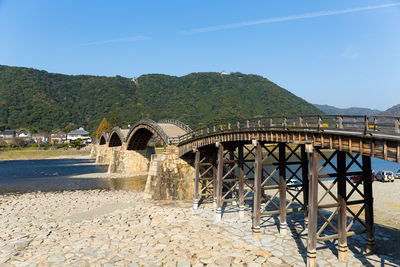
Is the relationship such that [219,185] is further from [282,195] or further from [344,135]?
[344,135]

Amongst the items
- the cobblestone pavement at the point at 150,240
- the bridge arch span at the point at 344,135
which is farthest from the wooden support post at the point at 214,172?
the bridge arch span at the point at 344,135

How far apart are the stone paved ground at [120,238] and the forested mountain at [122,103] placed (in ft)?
339

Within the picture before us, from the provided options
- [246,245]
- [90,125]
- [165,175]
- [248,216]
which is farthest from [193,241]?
[90,125]

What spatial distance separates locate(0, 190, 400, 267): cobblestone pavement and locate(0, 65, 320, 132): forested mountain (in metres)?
105

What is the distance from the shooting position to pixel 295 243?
1545 cm

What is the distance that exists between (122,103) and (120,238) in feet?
544

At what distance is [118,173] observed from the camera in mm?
51562

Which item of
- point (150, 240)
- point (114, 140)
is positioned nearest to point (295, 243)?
point (150, 240)

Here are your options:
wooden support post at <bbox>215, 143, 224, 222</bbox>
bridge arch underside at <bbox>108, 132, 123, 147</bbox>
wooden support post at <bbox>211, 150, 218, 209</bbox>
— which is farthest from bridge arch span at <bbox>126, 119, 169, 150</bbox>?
wooden support post at <bbox>215, 143, 224, 222</bbox>

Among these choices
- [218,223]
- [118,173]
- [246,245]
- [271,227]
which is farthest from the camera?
[118,173]

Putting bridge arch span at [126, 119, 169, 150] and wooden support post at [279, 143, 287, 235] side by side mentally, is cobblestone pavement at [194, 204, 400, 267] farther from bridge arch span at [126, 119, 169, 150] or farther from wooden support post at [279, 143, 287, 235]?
bridge arch span at [126, 119, 169, 150]

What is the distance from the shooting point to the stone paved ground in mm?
13961

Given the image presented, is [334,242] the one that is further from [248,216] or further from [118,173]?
[118,173]

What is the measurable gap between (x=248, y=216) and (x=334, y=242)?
22.6 ft
